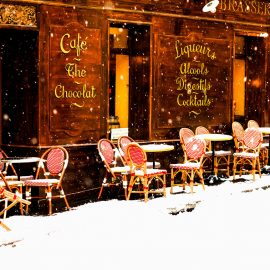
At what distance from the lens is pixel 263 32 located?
1491 centimetres

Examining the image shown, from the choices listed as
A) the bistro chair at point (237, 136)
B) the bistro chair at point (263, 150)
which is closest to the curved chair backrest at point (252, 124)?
the bistro chair at point (263, 150)

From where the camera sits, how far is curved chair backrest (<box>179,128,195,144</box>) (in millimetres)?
12203

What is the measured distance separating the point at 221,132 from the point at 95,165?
3.58 m

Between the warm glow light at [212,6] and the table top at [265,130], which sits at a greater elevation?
the warm glow light at [212,6]

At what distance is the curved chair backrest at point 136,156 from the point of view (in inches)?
414

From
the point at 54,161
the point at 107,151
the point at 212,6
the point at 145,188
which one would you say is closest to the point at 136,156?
the point at 145,188

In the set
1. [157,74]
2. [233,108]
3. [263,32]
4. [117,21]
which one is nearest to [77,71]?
[117,21]

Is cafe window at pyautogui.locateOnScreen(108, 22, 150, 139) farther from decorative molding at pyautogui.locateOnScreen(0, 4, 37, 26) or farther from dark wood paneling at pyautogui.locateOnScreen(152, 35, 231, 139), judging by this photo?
decorative molding at pyautogui.locateOnScreen(0, 4, 37, 26)

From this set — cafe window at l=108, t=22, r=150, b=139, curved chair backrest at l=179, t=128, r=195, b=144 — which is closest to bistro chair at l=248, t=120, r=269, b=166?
curved chair backrest at l=179, t=128, r=195, b=144

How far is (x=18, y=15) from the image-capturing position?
1016 cm

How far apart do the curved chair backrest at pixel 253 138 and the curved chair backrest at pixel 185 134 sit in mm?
1121

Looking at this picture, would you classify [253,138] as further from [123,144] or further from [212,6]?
[123,144]

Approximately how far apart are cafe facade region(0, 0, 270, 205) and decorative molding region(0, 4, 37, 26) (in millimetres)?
15

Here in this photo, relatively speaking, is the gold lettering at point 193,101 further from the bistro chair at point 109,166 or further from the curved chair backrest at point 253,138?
the bistro chair at point 109,166
